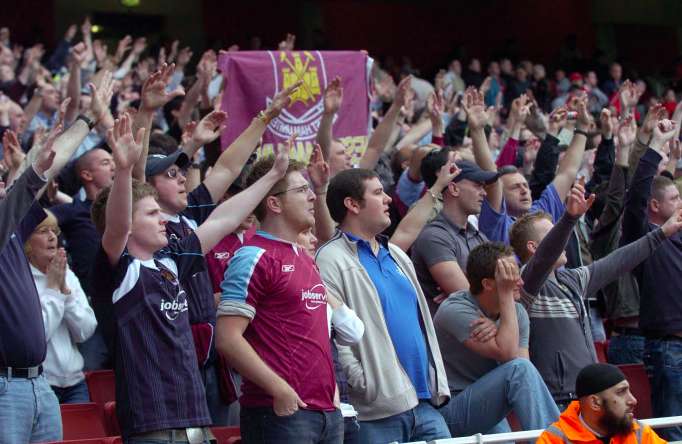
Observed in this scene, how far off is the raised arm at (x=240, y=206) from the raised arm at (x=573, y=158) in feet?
10.5

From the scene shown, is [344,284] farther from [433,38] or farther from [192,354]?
[433,38]

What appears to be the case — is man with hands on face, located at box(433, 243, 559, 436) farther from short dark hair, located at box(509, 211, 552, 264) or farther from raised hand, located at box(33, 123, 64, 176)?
raised hand, located at box(33, 123, 64, 176)

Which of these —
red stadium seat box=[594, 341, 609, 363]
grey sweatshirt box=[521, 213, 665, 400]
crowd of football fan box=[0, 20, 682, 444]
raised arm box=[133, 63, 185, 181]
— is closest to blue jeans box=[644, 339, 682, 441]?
crowd of football fan box=[0, 20, 682, 444]

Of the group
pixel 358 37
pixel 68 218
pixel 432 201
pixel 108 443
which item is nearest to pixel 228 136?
pixel 68 218

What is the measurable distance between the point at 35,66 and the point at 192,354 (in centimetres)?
878

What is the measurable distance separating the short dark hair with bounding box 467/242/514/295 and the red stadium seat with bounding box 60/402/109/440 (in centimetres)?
188

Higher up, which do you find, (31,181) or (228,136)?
(228,136)

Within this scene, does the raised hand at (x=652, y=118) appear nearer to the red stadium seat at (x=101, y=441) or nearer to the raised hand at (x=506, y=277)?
the raised hand at (x=506, y=277)

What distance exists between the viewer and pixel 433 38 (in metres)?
23.7

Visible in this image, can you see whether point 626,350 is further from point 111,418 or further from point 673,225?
point 111,418

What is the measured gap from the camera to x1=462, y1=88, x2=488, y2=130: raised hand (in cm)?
786

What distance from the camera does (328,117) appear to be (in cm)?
716

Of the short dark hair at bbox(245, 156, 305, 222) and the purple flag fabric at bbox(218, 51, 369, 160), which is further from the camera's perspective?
the purple flag fabric at bbox(218, 51, 369, 160)

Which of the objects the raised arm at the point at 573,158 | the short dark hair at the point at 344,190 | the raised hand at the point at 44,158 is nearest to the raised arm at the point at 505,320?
the short dark hair at the point at 344,190
